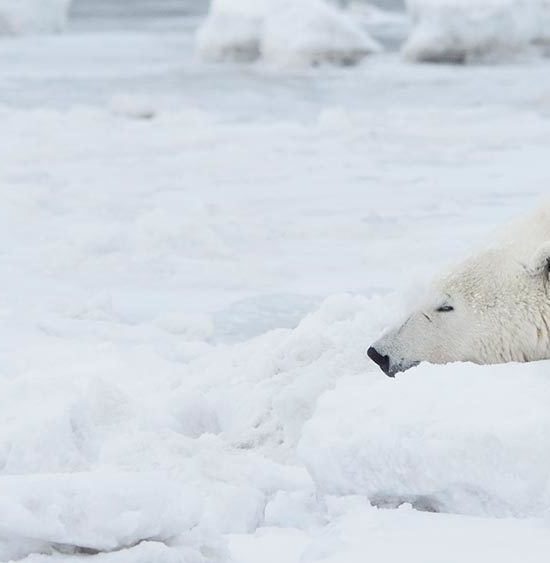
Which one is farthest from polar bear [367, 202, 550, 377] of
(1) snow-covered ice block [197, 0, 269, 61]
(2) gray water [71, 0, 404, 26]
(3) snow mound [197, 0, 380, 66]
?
(2) gray water [71, 0, 404, 26]

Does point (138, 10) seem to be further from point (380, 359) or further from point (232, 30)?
point (380, 359)

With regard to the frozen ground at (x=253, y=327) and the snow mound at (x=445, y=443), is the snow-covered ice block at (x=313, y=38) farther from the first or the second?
the snow mound at (x=445, y=443)

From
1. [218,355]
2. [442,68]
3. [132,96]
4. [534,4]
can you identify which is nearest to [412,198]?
[218,355]

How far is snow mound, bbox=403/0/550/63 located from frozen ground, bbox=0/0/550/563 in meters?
1.97

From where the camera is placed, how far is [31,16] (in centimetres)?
1944

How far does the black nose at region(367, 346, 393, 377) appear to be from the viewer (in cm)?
344

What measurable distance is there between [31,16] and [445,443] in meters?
17.6

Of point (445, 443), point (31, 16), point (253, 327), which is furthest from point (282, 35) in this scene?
point (445, 443)

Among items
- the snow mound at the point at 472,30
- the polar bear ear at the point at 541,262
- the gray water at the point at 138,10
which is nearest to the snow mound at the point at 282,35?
the snow mound at the point at 472,30

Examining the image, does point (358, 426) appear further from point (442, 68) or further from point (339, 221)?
point (442, 68)

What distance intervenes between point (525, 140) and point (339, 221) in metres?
3.32

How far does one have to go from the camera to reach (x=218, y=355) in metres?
4.45

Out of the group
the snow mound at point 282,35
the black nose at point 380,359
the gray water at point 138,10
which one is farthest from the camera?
the gray water at point 138,10

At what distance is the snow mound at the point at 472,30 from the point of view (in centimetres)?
1557
